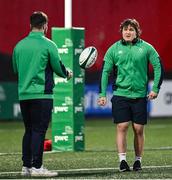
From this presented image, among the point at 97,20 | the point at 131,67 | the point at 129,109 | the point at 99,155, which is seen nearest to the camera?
the point at 131,67

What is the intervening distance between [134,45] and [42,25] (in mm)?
1188

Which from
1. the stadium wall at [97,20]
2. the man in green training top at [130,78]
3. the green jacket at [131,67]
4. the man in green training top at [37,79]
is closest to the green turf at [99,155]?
the man in green training top at [37,79]

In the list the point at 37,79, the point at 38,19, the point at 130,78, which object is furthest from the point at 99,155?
the point at 38,19

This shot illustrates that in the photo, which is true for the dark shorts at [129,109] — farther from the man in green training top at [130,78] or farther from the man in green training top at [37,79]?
the man in green training top at [37,79]

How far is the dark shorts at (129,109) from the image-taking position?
1131 centimetres

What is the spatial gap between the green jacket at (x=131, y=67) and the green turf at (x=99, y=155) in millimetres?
919

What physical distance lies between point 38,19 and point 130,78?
1318mm

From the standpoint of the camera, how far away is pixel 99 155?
45.1 ft

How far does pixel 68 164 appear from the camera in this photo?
12250mm

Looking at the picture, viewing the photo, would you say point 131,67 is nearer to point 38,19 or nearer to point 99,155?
point 38,19

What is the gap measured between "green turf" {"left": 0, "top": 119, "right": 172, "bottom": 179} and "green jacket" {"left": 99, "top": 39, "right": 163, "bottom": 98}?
0.92 metres

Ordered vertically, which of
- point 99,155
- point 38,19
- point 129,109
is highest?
point 38,19

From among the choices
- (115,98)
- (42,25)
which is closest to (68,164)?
(115,98)

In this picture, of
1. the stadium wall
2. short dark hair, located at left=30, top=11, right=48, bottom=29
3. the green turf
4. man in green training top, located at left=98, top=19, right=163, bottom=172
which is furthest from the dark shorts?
the stadium wall
